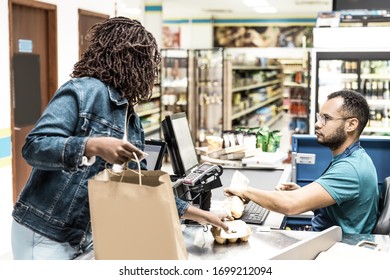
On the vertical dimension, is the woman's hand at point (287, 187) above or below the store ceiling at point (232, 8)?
below

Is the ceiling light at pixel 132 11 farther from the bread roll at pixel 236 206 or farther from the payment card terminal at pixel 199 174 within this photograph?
the bread roll at pixel 236 206

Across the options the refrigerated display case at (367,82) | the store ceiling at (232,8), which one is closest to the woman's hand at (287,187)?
the refrigerated display case at (367,82)

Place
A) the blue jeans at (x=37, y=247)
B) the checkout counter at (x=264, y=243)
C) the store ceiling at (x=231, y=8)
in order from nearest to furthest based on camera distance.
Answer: the checkout counter at (x=264, y=243), the blue jeans at (x=37, y=247), the store ceiling at (x=231, y=8)

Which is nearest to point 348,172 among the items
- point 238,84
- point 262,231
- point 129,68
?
point 262,231

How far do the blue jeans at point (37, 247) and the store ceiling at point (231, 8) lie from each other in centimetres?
885

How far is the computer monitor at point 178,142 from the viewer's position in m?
3.07

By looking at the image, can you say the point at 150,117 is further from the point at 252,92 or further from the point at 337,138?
the point at 337,138

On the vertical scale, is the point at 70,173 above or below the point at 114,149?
below

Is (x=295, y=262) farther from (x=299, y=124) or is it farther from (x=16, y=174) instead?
(x=299, y=124)

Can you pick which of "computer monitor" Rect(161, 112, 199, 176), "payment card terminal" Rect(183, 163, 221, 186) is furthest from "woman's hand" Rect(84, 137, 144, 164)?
"computer monitor" Rect(161, 112, 199, 176)

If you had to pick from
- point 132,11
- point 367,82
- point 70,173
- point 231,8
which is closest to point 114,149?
point 70,173

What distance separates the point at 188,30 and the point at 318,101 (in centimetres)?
1028

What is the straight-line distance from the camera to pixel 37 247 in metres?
1.98

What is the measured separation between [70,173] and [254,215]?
117 cm
